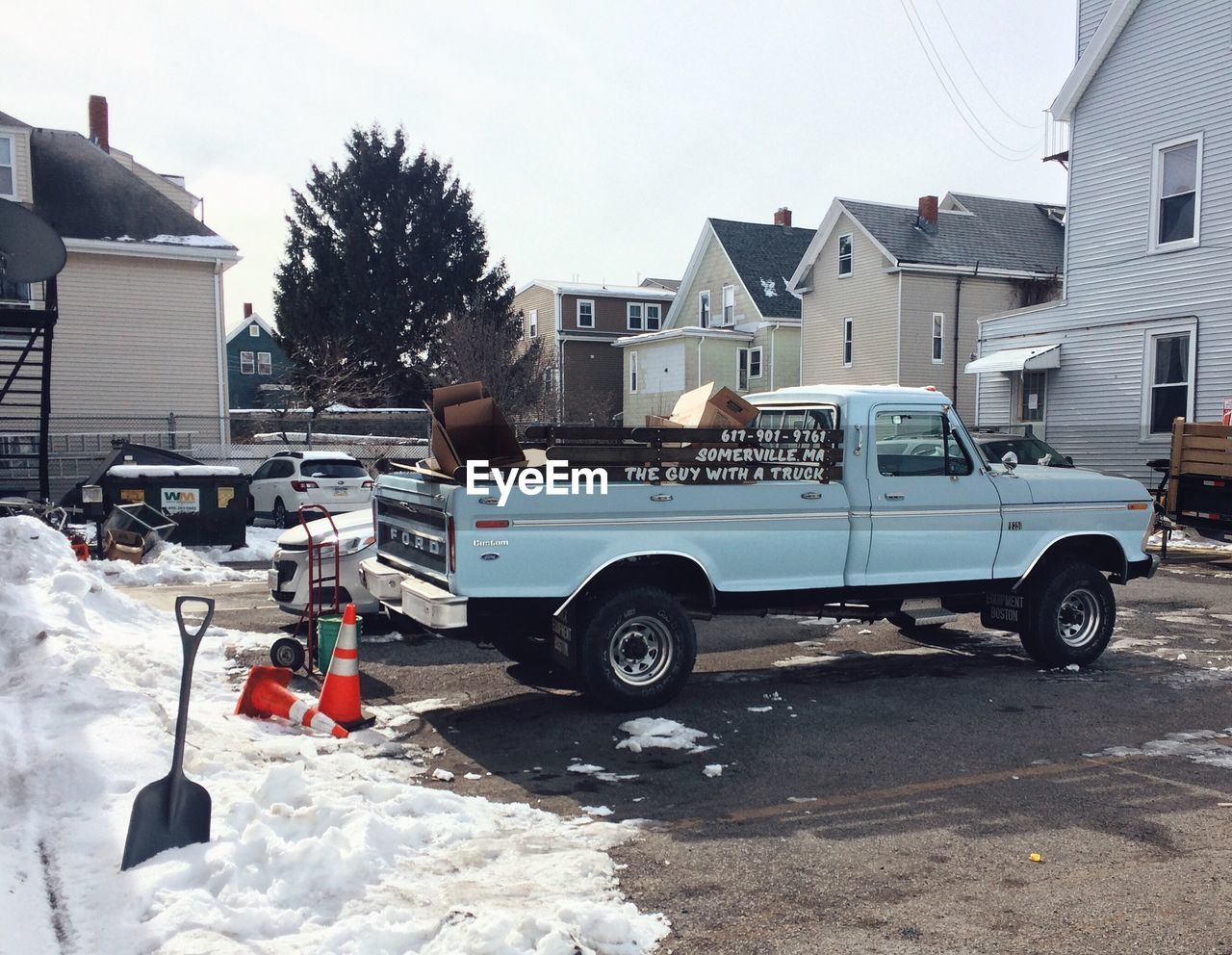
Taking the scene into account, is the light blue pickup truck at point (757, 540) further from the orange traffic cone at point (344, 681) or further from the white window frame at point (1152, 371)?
the white window frame at point (1152, 371)

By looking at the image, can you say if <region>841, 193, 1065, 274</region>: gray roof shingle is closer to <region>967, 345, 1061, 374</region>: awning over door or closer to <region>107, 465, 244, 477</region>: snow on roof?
<region>967, 345, 1061, 374</region>: awning over door

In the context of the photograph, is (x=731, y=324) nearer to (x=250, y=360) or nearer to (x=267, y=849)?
(x=250, y=360)

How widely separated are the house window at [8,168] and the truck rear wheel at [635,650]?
73.6ft

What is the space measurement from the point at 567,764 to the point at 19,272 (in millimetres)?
12233

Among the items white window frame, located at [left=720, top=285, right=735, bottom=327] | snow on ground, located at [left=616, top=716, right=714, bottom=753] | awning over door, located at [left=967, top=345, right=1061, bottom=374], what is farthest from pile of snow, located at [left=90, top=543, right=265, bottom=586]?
white window frame, located at [left=720, top=285, right=735, bottom=327]

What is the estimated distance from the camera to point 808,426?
25.3 feet

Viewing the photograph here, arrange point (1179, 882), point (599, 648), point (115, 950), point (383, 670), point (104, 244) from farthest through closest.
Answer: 1. point (104, 244)
2. point (383, 670)
3. point (599, 648)
4. point (1179, 882)
5. point (115, 950)

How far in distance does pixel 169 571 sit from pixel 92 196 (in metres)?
16.0

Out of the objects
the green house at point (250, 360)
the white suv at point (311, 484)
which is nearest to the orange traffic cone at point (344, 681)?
the white suv at point (311, 484)

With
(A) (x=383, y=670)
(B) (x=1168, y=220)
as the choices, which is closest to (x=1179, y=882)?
(A) (x=383, y=670)

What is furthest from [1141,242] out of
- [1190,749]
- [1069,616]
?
[1190,749]

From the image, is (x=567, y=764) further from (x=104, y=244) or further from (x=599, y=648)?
(x=104, y=244)

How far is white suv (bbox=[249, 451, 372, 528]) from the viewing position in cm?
1859

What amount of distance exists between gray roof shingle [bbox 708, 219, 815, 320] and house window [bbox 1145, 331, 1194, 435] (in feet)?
67.4
